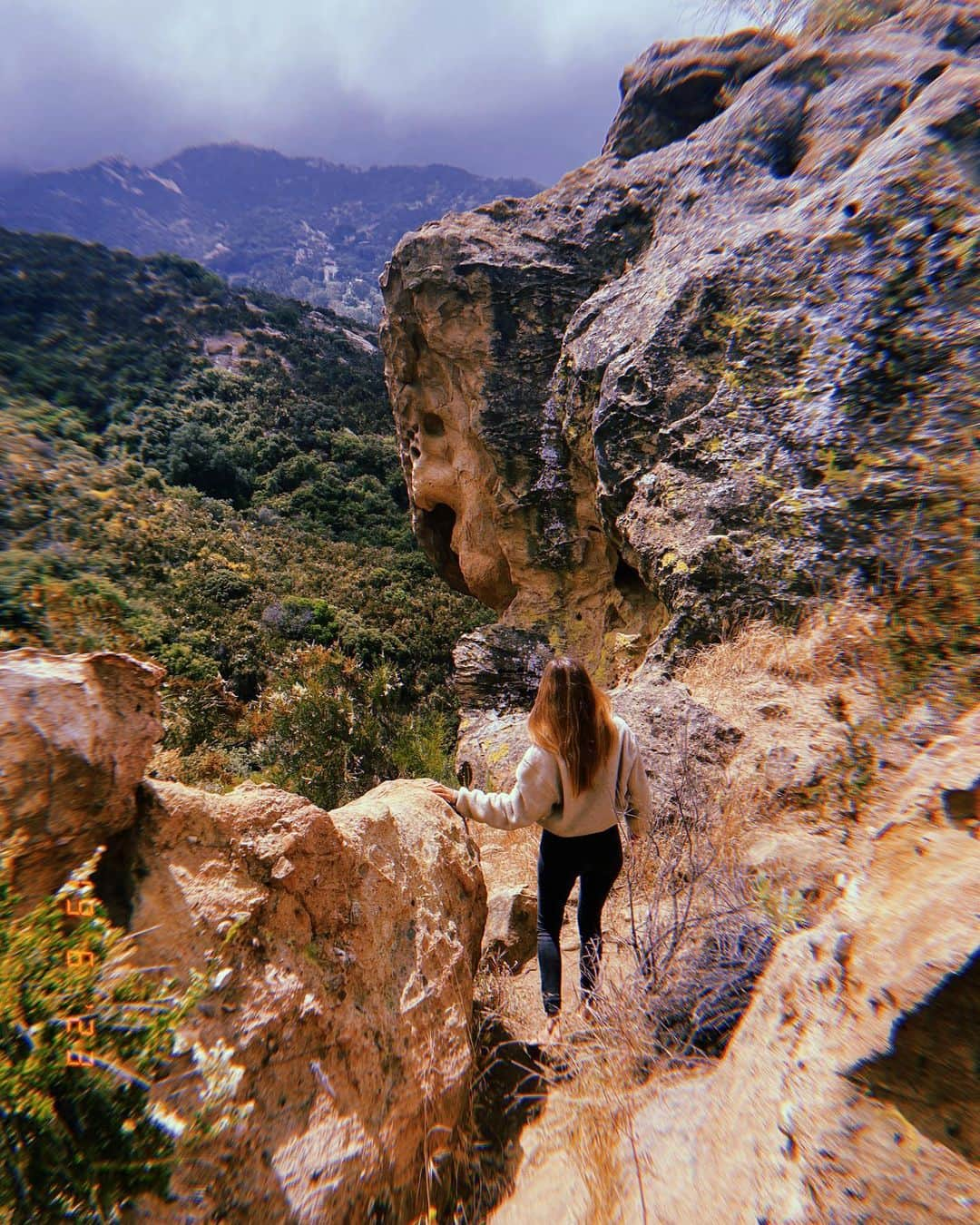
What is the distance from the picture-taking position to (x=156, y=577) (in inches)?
587

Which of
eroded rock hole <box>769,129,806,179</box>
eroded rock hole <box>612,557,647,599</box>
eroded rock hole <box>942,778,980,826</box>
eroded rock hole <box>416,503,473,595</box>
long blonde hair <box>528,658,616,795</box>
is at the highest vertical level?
eroded rock hole <box>769,129,806,179</box>

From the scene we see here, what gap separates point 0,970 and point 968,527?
430cm

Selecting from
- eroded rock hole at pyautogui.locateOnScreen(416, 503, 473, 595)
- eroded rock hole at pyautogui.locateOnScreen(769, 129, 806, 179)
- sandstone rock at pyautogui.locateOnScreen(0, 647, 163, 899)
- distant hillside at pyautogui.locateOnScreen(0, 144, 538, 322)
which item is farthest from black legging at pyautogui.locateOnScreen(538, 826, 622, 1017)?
distant hillside at pyautogui.locateOnScreen(0, 144, 538, 322)

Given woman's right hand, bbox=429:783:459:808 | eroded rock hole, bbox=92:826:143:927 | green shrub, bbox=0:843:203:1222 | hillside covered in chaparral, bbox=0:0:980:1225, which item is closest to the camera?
green shrub, bbox=0:843:203:1222

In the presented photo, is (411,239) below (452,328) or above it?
above

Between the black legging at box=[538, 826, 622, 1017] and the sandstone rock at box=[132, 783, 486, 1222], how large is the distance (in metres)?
0.32

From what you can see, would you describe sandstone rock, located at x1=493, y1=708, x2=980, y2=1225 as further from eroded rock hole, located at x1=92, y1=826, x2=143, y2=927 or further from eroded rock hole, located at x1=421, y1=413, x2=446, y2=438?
eroded rock hole, located at x1=421, y1=413, x2=446, y2=438

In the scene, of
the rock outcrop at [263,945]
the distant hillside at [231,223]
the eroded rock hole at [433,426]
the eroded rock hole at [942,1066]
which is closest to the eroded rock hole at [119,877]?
the rock outcrop at [263,945]

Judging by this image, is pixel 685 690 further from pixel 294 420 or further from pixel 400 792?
pixel 294 420

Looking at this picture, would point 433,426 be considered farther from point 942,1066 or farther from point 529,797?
point 942,1066

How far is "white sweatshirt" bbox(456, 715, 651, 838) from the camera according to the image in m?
1.99

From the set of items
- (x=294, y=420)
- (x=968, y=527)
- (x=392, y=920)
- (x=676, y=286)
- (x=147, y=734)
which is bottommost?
(x=392, y=920)

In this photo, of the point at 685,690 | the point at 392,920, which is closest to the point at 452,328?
the point at 685,690

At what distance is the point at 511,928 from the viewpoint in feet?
9.73
